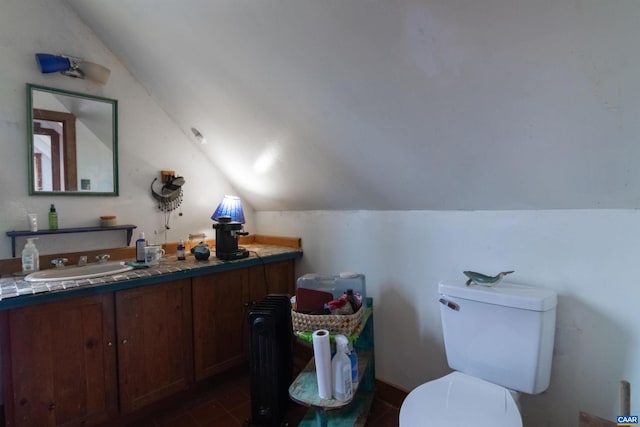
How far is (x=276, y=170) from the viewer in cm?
206

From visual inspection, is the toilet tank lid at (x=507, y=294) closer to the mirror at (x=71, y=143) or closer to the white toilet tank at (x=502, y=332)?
the white toilet tank at (x=502, y=332)

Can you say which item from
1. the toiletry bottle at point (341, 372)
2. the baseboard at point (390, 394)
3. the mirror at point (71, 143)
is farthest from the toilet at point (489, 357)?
the mirror at point (71, 143)

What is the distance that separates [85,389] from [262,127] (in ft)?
5.12

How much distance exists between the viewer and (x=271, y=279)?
221cm

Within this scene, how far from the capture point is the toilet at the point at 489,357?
104 cm

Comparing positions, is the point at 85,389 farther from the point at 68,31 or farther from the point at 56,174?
the point at 68,31

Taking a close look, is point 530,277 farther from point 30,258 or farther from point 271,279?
point 30,258

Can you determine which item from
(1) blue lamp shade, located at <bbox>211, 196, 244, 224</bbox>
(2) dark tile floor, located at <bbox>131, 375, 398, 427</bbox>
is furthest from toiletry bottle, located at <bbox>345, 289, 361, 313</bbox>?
(1) blue lamp shade, located at <bbox>211, 196, 244, 224</bbox>

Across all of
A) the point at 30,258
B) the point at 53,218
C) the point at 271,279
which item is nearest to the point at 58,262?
the point at 30,258

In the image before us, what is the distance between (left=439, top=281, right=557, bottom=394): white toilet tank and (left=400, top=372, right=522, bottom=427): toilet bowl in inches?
3.1

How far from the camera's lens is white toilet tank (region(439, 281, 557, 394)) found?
1159 mm

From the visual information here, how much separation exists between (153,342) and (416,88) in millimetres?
1777

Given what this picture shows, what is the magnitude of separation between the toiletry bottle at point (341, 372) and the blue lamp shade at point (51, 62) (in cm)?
213

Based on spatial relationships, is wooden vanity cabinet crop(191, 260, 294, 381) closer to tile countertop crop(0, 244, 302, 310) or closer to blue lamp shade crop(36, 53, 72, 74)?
tile countertop crop(0, 244, 302, 310)
